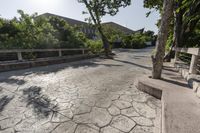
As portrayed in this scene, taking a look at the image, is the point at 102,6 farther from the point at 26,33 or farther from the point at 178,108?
the point at 178,108

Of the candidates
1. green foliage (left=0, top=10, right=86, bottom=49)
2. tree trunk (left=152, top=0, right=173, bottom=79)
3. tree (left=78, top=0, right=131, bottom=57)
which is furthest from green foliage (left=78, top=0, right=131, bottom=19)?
tree trunk (left=152, top=0, right=173, bottom=79)

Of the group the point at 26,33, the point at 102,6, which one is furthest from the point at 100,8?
the point at 26,33

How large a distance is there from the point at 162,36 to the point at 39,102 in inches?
138

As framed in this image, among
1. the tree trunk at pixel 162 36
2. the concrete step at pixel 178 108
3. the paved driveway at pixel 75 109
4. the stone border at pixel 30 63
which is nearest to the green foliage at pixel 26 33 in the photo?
the stone border at pixel 30 63

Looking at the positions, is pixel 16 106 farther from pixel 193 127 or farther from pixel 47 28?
pixel 47 28

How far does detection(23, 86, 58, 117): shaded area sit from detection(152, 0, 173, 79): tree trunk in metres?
2.90

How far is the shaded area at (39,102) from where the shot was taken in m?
2.09

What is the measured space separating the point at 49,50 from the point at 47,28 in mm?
1678

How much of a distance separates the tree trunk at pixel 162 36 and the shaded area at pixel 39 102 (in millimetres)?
2899

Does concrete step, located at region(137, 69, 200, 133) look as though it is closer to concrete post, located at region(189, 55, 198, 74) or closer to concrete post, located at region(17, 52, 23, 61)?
concrete post, located at region(189, 55, 198, 74)

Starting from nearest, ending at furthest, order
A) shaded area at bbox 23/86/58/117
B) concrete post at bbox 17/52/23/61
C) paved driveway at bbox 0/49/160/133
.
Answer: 1. paved driveway at bbox 0/49/160/133
2. shaded area at bbox 23/86/58/117
3. concrete post at bbox 17/52/23/61

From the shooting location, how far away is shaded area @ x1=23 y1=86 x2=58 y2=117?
2.09 metres

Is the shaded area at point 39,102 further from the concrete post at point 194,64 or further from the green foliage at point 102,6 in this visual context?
the green foliage at point 102,6

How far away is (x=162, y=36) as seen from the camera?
302 centimetres
